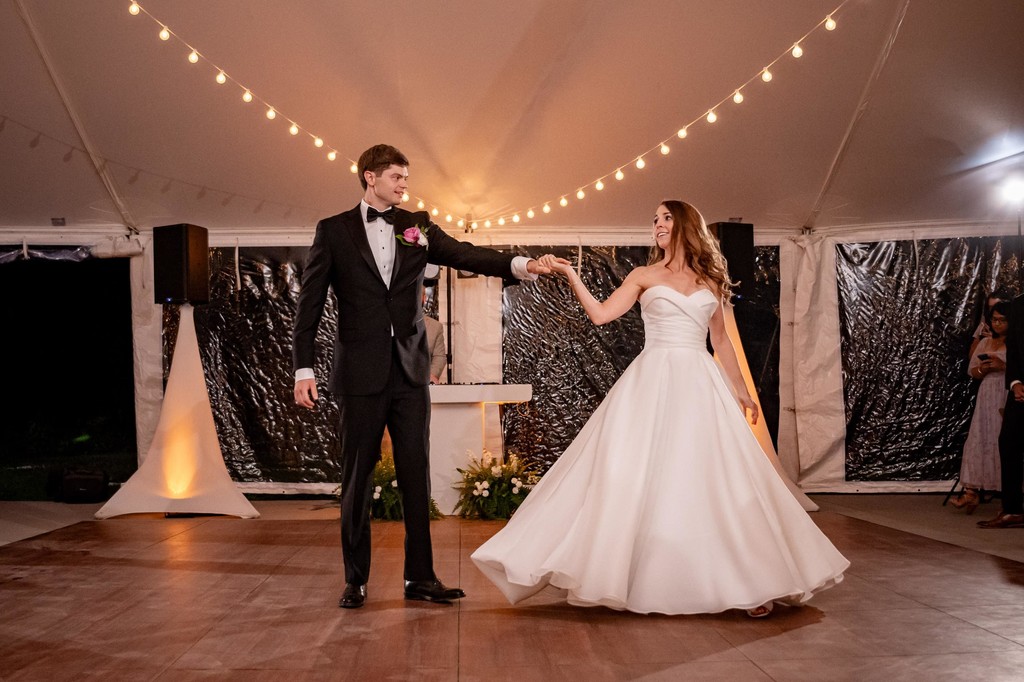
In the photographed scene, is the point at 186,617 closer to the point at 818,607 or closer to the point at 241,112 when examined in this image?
the point at 818,607

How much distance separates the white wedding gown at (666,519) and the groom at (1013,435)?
3186 mm

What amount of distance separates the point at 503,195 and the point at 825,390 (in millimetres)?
3074

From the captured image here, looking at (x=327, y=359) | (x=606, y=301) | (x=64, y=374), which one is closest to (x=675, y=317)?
(x=606, y=301)

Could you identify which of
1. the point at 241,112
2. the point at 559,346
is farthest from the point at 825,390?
Result: the point at 241,112

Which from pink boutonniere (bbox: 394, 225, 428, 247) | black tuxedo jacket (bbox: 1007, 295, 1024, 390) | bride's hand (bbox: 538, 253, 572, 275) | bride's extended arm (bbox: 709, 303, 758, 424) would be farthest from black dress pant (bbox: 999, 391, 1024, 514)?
pink boutonniere (bbox: 394, 225, 428, 247)

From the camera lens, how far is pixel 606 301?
11.7 feet

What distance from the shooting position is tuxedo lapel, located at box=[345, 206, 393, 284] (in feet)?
11.5

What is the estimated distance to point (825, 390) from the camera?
7.66 m

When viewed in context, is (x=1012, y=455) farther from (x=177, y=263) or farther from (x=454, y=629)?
(x=177, y=263)

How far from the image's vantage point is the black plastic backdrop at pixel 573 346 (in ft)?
25.5

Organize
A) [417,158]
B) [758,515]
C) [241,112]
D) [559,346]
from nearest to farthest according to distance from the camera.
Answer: [758,515] → [241,112] → [417,158] → [559,346]

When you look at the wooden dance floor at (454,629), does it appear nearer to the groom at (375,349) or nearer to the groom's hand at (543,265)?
the groom at (375,349)

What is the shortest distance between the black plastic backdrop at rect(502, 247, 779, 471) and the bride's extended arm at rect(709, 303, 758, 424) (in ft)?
12.7

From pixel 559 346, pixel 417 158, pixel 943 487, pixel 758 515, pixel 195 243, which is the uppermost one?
pixel 417 158
